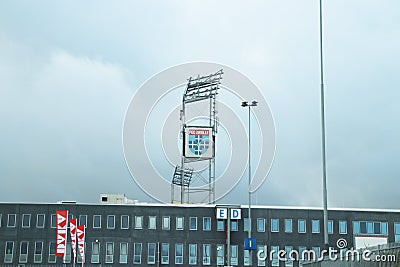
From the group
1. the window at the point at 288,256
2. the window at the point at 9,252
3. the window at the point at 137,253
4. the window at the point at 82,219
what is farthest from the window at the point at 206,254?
the window at the point at 9,252

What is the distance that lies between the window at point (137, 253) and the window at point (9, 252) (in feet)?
45.0

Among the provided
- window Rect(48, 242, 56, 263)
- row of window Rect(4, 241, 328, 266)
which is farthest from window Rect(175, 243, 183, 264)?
window Rect(48, 242, 56, 263)

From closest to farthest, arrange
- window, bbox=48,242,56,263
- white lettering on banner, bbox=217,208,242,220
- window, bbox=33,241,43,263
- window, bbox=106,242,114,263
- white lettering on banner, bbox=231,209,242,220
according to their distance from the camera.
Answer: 1. window, bbox=48,242,56,263
2. window, bbox=33,241,43,263
3. window, bbox=106,242,114,263
4. white lettering on banner, bbox=217,208,242,220
5. white lettering on banner, bbox=231,209,242,220

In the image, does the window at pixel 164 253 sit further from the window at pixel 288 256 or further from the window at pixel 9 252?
the window at pixel 9 252

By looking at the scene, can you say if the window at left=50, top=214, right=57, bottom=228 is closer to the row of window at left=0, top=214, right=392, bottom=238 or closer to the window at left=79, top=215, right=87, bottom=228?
the row of window at left=0, top=214, right=392, bottom=238

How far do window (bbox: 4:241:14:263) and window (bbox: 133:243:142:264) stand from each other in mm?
13725

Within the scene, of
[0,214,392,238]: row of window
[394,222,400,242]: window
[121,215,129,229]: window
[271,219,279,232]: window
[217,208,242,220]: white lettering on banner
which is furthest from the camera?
[394,222,400,242]: window

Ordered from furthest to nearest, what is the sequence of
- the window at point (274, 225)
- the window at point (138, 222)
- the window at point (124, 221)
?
the window at point (274, 225), the window at point (138, 222), the window at point (124, 221)

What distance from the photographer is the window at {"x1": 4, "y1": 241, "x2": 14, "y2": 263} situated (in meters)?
78.4

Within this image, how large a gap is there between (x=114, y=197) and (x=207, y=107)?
15.5m

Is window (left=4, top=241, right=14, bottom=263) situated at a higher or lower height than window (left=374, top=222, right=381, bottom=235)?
lower

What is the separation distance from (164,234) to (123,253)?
509 centimetres

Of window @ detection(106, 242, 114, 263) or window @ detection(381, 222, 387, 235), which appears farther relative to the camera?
window @ detection(381, 222, 387, 235)

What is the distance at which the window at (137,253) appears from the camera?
78.9 metres
